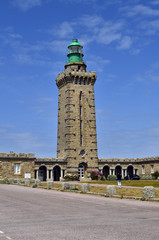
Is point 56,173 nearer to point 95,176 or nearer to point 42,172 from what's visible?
point 42,172

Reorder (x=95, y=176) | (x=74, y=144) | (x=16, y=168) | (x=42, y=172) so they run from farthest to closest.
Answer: (x=42, y=172) < (x=74, y=144) < (x=95, y=176) < (x=16, y=168)

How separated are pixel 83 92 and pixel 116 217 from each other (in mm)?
53304

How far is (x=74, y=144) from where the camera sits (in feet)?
204

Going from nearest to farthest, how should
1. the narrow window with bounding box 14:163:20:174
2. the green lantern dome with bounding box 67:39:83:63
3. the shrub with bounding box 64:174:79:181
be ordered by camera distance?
the narrow window with bounding box 14:163:20:174
the shrub with bounding box 64:174:79:181
the green lantern dome with bounding box 67:39:83:63

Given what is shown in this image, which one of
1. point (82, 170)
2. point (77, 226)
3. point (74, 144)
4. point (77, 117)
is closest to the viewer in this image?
point (77, 226)

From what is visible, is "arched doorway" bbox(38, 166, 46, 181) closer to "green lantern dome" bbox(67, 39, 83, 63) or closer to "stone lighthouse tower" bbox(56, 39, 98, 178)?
"stone lighthouse tower" bbox(56, 39, 98, 178)

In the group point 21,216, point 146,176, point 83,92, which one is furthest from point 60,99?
point 21,216

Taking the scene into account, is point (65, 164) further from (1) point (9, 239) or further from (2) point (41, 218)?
(1) point (9, 239)

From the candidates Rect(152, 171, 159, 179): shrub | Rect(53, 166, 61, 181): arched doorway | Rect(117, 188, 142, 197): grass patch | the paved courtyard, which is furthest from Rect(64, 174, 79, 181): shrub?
the paved courtyard

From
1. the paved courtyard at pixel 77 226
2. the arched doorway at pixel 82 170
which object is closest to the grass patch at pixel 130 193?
the paved courtyard at pixel 77 226

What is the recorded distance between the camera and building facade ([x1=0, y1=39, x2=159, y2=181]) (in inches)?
2340

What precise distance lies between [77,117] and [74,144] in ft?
17.1

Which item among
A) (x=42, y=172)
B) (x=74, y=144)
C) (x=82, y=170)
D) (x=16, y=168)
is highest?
(x=74, y=144)

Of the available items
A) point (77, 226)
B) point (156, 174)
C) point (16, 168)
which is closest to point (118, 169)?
point (156, 174)
